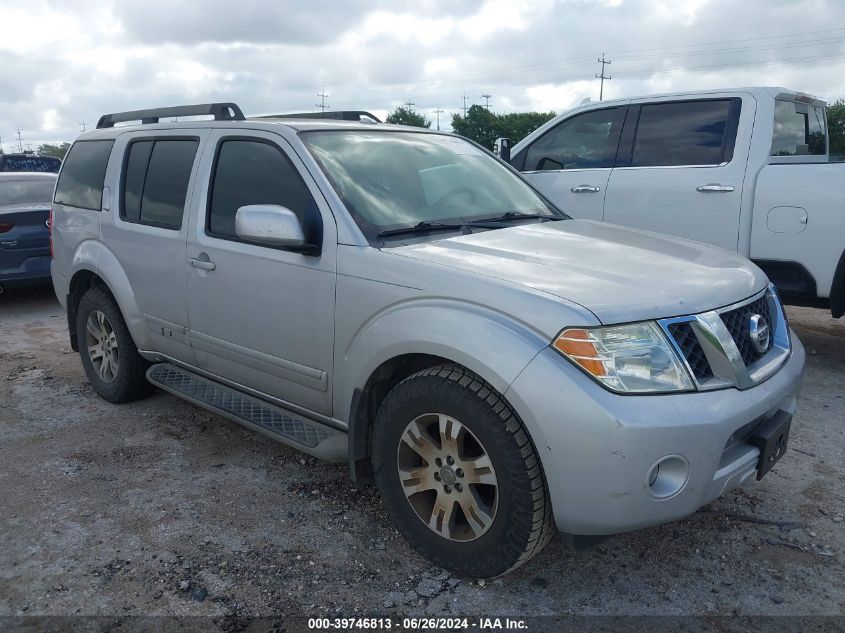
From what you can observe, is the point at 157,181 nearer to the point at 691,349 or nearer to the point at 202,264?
the point at 202,264

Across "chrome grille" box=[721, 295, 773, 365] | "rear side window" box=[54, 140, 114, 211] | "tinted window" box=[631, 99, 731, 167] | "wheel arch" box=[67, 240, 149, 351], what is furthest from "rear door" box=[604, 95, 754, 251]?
"rear side window" box=[54, 140, 114, 211]

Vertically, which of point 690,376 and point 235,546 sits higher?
point 690,376

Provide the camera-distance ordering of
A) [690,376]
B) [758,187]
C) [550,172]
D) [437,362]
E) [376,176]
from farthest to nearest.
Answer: [550,172] < [758,187] < [376,176] < [437,362] < [690,376]

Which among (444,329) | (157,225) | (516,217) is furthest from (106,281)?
(444,329)

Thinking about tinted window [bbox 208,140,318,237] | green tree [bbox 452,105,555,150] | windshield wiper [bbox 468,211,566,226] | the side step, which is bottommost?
the side step

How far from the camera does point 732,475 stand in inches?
96.8

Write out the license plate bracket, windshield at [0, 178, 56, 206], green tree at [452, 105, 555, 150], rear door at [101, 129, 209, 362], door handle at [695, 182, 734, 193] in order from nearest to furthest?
the license plate bracket < rear door at [101, 129, 209, 362] < door handle at [695, 182, 734, 193] < windshield at [0, 178, 56, 206] < green tree at [452, 105, 555, 150]

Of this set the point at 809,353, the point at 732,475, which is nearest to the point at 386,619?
the point at 732,475

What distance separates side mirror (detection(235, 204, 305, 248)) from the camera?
2.98 meters

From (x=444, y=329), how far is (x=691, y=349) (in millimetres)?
847

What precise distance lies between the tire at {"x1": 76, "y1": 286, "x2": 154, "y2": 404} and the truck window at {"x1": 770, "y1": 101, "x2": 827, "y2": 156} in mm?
4720

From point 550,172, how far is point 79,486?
4.51 metres

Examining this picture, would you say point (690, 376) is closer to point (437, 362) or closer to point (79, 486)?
point (437, 362)

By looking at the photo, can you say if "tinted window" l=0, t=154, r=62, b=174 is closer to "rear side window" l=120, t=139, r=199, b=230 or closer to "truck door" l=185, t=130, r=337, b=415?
"rear side window" l=120, t=139, r=199, b=230
